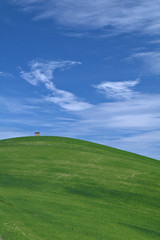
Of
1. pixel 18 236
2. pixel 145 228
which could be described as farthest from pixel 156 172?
pixel 18 236

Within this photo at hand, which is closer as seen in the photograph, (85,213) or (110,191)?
(85,213)

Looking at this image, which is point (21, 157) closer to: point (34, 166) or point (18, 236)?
point (34, 166)

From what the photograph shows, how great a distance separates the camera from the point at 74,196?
42.8 m

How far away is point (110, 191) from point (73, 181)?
22.4 ft

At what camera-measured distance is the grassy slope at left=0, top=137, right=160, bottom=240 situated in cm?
2806

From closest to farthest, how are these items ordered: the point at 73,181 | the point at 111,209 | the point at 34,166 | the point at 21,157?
1. the point at 111,209
2. the point at 73,181
3. the point at 34,166
4. the point at 21,157

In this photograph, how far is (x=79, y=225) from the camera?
2984cm

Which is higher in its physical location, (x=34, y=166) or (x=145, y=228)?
(x=34, y=166)

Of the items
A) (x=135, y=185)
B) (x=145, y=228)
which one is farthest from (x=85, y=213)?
(x=135, y=185)

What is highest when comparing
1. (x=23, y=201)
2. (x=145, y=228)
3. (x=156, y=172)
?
(x=156, y=172)

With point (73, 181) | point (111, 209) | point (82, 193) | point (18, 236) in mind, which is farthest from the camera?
point (73, 181)

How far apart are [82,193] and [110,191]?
15.8 feet

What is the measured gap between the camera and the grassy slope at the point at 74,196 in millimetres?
28062

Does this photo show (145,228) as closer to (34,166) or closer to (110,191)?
(110,191)
